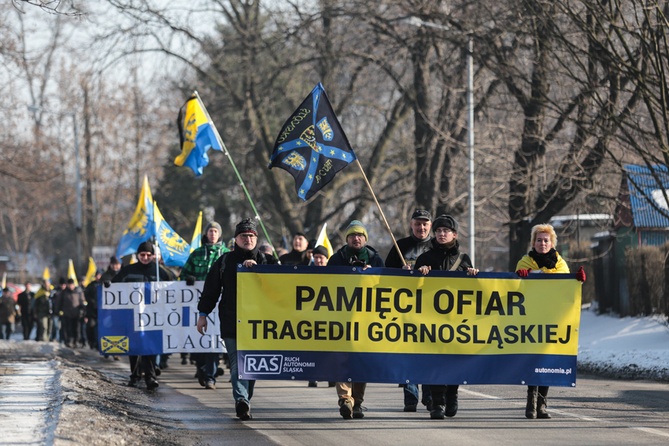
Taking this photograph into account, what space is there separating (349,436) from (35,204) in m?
59.0

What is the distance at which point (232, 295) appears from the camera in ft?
36.8

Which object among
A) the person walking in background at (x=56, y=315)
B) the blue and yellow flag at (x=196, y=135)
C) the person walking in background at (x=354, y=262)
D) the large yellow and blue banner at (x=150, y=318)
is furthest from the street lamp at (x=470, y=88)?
the person walking in background at (x=354, y=262)

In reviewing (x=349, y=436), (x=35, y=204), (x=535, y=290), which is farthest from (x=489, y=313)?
(x=35, y=204)

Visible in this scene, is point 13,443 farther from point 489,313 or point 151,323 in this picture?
point 151,323

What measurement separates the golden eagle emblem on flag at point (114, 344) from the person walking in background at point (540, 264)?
250 inches

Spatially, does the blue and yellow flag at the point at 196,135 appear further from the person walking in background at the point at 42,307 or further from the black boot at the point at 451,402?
the person walking in background at the point at 42,307

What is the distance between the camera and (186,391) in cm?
1485

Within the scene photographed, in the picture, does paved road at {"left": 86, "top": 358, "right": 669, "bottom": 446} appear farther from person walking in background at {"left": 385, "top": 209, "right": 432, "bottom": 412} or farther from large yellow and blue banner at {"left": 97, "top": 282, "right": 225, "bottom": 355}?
large yellow and blue banner at {"left": 97, "top": 282, "right": 225, "bottom": 355}

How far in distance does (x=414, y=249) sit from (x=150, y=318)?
5.15 meters

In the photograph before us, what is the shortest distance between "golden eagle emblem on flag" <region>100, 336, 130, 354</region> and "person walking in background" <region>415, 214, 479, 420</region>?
5.80m

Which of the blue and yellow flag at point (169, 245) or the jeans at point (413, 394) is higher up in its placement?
the blue and yellow flag at point (169, 245)

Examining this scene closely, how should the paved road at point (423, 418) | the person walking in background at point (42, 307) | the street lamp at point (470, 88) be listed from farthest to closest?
the person walking in background at point (42, 307) < the street lamp at point (470, 88) < the paved road at point (423, 418)

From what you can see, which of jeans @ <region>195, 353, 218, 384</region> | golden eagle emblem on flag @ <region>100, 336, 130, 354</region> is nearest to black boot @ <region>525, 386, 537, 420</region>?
jeans @ <region>195, 353, 218, 384</region>

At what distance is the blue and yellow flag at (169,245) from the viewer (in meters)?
20.4
